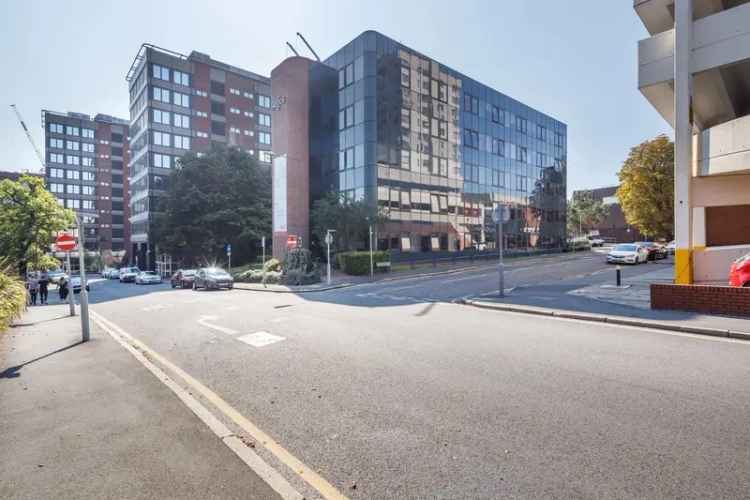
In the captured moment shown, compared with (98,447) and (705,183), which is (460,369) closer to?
(98,447)

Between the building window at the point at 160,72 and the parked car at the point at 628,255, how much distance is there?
206ft

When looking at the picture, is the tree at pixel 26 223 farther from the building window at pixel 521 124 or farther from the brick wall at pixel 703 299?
the building window at pixel 521 124

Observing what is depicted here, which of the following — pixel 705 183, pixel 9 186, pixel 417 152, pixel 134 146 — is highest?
pixel 134 146

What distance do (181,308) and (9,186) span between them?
29.2 m

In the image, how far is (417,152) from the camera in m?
37.9

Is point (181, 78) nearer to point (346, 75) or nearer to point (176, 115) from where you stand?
point (176, 115)

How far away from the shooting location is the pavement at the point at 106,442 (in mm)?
3191

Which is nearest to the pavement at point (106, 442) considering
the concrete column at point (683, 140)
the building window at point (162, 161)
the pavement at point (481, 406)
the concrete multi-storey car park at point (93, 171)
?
the pavement at point (481, 406)

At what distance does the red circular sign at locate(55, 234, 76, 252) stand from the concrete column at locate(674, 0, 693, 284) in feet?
62.3

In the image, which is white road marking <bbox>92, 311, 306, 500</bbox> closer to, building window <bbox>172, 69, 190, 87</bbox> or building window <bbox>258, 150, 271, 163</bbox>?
building window <bbox>172, 69, 190, 87</bbox>

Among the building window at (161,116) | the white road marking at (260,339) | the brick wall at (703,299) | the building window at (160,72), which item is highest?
the building window at (160,72)

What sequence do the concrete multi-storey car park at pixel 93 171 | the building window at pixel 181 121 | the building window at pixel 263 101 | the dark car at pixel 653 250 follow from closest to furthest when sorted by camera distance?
the dark car at pixel 653 250, the building window at pixel 181 121, the building window at pixel 263 101, the concrete multi-storey car park at pixel 93 171

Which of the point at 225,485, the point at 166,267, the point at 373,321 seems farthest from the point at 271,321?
the point at 166,267

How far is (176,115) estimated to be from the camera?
191 ft
